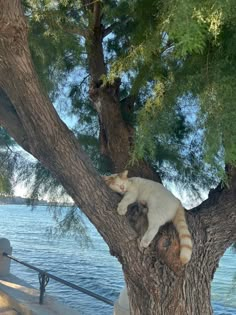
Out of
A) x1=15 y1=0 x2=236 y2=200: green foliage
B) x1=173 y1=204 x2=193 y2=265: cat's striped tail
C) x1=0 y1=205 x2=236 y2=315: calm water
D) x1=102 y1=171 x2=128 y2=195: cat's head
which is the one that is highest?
x1=15 y1=0 x2=236 y2=200: green foliage

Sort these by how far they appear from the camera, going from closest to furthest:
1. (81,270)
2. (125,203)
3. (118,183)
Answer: (125,203)
(118,183)
(81,270)

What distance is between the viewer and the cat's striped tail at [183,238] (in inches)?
112

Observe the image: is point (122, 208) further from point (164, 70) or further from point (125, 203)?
point (164, 70)

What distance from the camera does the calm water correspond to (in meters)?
8.97

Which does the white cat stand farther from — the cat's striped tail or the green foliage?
the green foliage

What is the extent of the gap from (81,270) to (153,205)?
11.8 meters

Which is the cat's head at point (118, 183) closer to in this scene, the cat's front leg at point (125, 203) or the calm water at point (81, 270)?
the cat's front leg at point (125, 203)

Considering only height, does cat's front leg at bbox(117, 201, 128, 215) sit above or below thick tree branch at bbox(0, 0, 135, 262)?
below

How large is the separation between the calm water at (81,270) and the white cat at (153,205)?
9.04 feet

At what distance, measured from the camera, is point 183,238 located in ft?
9.51

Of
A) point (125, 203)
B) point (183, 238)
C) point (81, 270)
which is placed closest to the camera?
point (183, 238)

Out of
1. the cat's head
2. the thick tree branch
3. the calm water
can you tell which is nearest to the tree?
the thick tree branch

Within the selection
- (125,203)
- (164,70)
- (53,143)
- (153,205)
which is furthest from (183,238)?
(164,70)

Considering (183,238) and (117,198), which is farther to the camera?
(117,198)
